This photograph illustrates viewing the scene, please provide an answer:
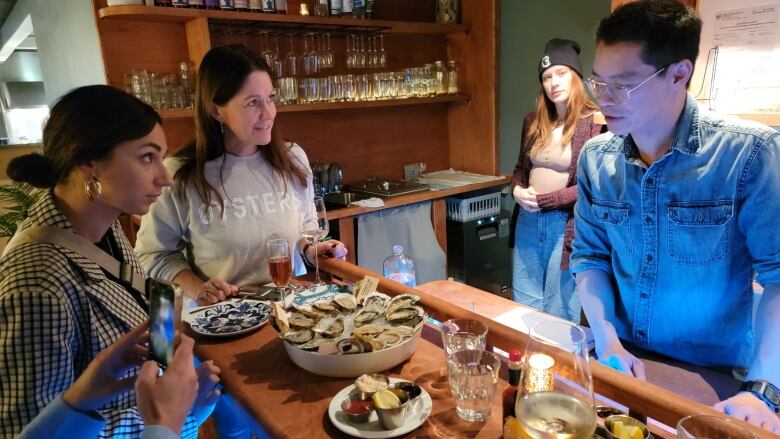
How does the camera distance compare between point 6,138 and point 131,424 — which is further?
point 6,138

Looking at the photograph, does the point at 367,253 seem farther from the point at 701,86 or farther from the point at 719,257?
the point at 719,257

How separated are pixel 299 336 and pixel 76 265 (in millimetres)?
554

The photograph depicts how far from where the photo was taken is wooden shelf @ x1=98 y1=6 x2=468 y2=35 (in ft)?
8.82

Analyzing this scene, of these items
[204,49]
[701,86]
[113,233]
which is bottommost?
[113,233]

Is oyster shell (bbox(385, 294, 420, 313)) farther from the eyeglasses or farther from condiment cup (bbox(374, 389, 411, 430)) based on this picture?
the eyeglasses

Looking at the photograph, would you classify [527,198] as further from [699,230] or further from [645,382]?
[645,382]

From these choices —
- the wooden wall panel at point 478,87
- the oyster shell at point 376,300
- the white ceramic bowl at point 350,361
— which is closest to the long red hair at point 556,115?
the wooden wall panel at point 478,87

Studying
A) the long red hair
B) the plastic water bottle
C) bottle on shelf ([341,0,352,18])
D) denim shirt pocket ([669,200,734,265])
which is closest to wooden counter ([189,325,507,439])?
denim shirt pocket ([669,200,734,265])

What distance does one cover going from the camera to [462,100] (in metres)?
4.38

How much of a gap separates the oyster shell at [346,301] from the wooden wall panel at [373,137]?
8.36 feet

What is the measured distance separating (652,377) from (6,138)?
497 centimetres

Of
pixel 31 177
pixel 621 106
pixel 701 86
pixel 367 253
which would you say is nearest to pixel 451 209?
pixel 367 253

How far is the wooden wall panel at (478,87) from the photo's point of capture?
4.16 metres

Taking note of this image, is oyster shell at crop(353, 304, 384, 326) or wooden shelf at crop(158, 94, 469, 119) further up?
wooden shelf at crop(158, 94, 469, 119)
